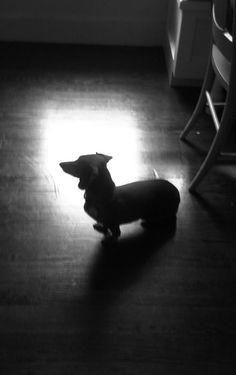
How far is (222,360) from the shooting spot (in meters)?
1.21

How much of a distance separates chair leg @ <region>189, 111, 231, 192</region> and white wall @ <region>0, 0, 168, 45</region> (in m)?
1.41

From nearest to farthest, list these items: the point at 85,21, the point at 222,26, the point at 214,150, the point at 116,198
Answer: the point at 116,198 < the point at 222,26 < the point at 214,150 < the point at 85,21

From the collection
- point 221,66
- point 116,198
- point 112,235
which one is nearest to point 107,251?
point 112,235

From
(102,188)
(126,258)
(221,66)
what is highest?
(221,66)

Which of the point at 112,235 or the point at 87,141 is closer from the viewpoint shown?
the point at 112,235

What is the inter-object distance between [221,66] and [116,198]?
674 mm

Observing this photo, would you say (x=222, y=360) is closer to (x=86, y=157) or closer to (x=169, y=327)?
(x=169, y=327)

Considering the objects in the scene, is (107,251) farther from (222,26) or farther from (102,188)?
(222,26)

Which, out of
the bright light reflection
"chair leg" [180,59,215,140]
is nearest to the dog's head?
the bright light reflection

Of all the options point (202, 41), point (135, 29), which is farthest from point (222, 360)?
point (135, 29)

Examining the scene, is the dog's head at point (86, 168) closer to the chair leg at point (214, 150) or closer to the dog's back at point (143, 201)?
the dog's back at point (143, 201)

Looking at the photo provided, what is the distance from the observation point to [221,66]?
1.58 metres

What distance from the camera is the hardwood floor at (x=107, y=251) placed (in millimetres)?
1223

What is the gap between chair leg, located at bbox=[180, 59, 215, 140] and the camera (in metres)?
1.77
